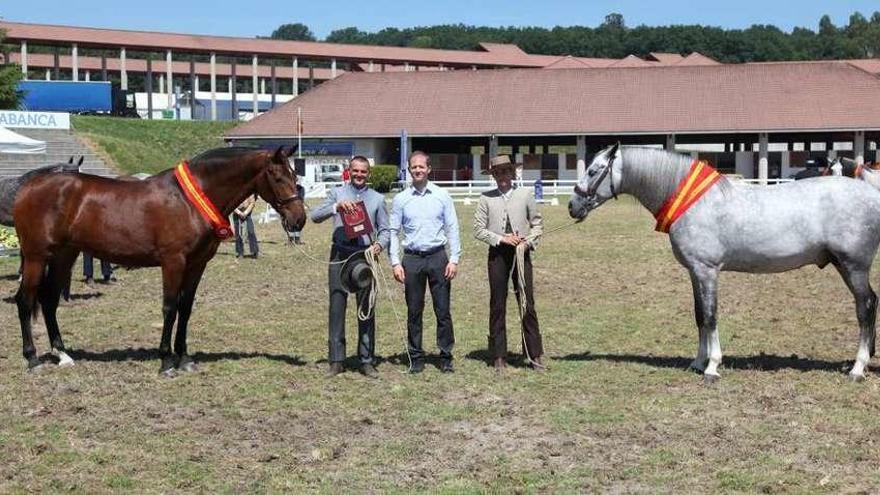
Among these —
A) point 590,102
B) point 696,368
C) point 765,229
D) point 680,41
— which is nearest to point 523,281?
point 696,368

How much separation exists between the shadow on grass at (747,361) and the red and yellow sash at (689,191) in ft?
5.06

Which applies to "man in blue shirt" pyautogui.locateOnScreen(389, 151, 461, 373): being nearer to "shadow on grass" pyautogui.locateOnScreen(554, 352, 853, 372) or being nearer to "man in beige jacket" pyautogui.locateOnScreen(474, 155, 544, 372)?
"man in beige jacket" pyautogui.locateOnScreen(474, 155, 544, 372)

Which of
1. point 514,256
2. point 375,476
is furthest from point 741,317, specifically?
point 375,476

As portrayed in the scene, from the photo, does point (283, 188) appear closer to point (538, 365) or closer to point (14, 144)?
point (538, 365)

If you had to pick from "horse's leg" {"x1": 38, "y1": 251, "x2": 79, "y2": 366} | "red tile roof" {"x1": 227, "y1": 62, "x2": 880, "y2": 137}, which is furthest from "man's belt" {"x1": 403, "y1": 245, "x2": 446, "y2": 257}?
"red tile roof" {"x1": 227, "y1": 62, "x2": 880, "y2": 137}

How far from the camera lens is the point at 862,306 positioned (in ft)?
29.9

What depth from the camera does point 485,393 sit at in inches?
340

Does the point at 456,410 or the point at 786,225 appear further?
the point at 786,225

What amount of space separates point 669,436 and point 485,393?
1.87m

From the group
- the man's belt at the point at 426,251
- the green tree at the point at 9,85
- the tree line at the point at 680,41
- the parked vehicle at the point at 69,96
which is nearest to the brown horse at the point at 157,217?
the man's belt at the point at 426,251

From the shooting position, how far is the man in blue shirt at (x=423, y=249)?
30.3 ft

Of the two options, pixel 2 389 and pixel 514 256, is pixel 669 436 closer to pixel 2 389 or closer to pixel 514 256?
pixel 514 256

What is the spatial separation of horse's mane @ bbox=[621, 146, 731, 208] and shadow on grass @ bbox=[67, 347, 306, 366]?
3.60m

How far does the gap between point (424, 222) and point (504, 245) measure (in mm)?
829
